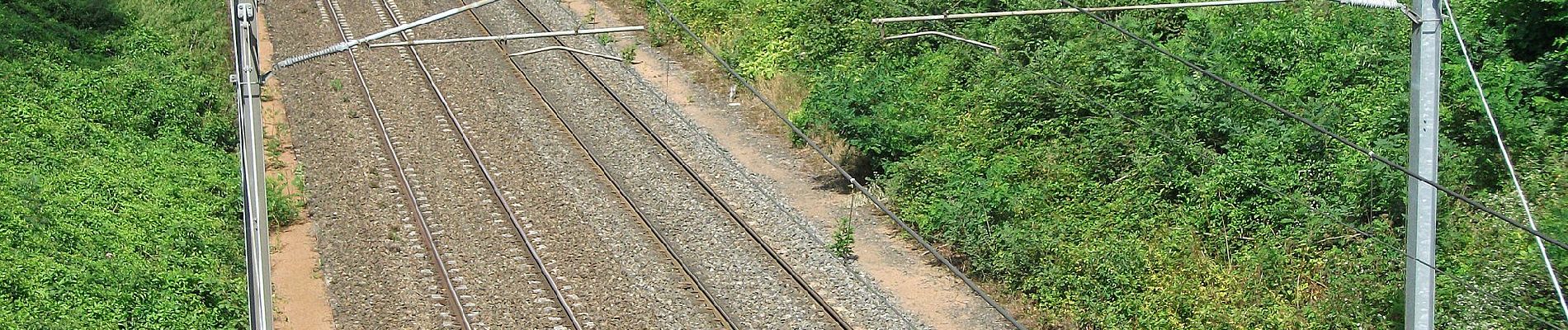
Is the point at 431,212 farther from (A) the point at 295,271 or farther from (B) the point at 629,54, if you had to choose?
(B) the point at 629,54

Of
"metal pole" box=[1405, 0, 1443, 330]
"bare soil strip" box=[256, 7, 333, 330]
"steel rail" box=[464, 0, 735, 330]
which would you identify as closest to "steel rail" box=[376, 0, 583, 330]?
"steel rail" box=[464, 0, 735, 330]

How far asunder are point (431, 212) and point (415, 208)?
8.5 inches

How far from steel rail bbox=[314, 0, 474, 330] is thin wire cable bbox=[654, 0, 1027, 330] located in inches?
208

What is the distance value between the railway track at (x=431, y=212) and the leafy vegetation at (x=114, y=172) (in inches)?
88.0

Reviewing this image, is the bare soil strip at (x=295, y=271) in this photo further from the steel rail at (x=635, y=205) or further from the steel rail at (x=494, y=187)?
the steel rail at (x=635, y=205)

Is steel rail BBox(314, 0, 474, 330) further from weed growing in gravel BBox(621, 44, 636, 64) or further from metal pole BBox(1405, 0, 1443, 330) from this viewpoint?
metal pole BBox(1405, 0, 1443, 330)

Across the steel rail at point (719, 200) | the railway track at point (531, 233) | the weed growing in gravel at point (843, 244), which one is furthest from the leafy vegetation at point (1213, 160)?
the railway track at point (531, 233)

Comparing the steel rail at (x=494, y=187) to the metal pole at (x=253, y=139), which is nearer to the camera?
the metal pole at (x=253, y=139)

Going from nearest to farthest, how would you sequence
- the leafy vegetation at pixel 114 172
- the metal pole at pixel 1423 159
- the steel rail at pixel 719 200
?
1. the metal pole at pixel 1423 159
2. the leafy vegetation at pixel 114 172
3. the steel rail at pixel 719 200

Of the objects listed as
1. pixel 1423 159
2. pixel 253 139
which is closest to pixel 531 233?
pixel 253 139

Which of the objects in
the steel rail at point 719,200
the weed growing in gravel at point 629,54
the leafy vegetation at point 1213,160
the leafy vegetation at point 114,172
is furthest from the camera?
the weed growing in gravel at point 629,54

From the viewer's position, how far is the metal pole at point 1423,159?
8.46 meters

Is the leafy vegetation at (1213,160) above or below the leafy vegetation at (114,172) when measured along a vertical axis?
above

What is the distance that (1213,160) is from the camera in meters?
15.5
